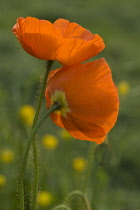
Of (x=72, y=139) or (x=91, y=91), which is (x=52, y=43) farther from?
(x=72, y=139)

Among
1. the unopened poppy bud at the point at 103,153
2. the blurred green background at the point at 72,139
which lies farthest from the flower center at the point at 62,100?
the unopened poppy bud at the point at 103,153

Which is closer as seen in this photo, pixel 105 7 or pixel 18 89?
pixel 18 89

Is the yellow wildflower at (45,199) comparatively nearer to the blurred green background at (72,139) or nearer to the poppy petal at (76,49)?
the blurred green background at (72,139)

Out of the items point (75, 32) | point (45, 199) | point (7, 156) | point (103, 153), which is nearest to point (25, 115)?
point (7, 156)

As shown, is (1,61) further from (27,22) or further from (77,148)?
(27,22)

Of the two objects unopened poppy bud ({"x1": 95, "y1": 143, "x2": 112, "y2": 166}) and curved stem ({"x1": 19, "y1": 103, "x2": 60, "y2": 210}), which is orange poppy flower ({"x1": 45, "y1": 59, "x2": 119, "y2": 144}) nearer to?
curved stem ({"x1": 19, "y1": 103, "x2": 60, "y2": 210})

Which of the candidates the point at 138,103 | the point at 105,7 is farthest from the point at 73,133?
the point at 105,7

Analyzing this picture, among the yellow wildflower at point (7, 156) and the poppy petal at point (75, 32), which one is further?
the yellow wildflower at point (7, 156)
